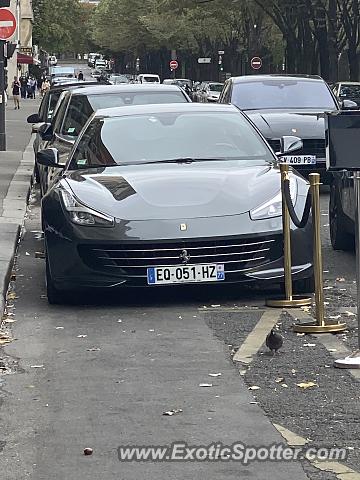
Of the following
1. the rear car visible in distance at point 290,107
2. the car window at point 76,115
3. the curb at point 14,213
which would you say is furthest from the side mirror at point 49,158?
the rear car visible in distance at point 290,107

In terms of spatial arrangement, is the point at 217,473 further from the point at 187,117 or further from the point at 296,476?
the point at 187,117

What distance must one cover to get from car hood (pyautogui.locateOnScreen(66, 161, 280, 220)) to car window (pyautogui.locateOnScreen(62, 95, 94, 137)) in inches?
214

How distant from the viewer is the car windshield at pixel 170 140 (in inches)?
405

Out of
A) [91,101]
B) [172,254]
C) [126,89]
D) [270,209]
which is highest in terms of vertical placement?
[126,89]

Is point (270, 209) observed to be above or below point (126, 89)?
below

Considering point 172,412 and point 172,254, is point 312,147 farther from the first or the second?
point 172,412

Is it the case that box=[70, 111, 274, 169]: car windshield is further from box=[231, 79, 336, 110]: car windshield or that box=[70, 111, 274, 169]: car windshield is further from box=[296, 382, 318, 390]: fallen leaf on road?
box=[231, 79, 336, 110]: car windshield

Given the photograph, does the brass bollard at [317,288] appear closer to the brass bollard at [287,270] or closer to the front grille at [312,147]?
the brass bollard at [287,270]

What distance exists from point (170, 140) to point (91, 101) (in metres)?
4.92

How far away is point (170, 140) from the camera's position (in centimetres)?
1045

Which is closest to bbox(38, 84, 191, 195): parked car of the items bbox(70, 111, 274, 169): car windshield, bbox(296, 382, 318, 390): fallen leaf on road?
bbox(70, 111, 274, 169): car windshield

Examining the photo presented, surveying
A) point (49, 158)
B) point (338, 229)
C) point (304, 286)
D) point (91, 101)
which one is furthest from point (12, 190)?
point (304, 286)

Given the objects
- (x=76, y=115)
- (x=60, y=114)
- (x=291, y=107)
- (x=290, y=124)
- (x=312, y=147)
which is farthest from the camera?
(x=291, y=107)

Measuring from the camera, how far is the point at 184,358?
294 inches
